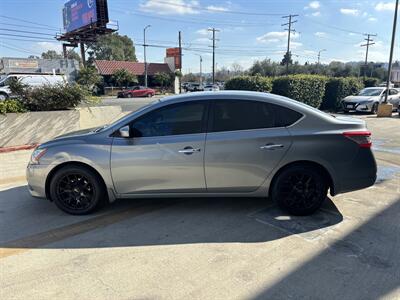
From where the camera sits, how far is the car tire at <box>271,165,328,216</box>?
13.4ft

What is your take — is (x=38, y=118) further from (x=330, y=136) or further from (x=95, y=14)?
(x=95, y=14)

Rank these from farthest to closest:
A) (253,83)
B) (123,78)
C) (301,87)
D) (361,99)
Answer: (123,78) < (301,87) < (361,99) < (253,83)

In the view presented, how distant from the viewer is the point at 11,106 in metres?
8.09

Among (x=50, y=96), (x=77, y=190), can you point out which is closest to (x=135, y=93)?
(x=50, y=96)

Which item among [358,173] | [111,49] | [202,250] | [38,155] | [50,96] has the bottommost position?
[202,250]

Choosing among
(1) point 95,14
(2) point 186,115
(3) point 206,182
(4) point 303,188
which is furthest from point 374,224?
(1) point 95,14

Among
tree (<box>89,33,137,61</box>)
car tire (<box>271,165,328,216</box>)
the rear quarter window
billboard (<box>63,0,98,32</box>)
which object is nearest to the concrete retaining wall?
the rear quarter window

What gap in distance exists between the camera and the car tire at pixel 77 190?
413 cm

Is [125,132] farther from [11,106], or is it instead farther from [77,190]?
[11,106]

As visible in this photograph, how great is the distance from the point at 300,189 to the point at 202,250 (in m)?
1.53

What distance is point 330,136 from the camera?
4016 millimetres

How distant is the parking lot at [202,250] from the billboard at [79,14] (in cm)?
4693

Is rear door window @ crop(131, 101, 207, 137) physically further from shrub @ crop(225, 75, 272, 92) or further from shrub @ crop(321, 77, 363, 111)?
shrub @ crop(321, 77, 363, 111)

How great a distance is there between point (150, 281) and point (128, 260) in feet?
1.47
